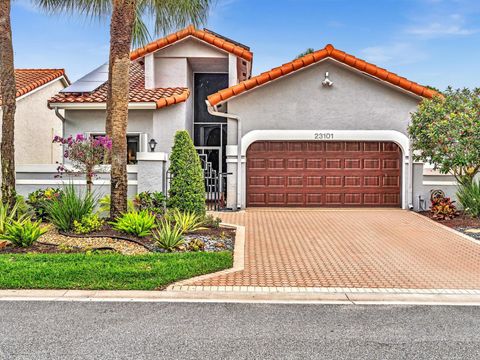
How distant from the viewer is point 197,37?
1881 cm

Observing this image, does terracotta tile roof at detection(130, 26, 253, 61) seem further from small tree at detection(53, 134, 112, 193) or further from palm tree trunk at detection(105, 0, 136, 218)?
small tree at detection(53, 134, 112, 193)

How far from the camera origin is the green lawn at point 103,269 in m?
7.16

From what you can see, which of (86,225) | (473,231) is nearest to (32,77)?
(86,225)

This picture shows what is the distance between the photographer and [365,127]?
16703 millimetres

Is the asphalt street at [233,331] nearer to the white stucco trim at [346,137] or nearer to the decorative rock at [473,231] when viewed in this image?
the decorative rock at [473,231]

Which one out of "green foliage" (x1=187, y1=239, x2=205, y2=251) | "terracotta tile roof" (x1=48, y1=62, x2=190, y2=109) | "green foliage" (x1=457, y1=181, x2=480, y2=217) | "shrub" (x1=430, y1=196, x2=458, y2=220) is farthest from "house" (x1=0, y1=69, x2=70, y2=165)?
"green foliage" (x1=457, y1=181, x2=480, y2=217)

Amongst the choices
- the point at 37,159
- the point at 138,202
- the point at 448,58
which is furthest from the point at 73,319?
the point at 448,58

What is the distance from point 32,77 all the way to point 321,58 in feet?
42.9

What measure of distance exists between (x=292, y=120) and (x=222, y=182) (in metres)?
3.37

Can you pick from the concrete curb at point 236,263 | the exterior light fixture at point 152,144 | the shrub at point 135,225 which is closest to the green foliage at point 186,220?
the shrub at point 135,225

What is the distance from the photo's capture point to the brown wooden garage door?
55.0ft

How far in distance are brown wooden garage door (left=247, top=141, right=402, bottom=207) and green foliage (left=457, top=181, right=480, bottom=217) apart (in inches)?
100

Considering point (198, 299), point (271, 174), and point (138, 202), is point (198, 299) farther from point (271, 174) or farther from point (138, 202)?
point (271, 174)

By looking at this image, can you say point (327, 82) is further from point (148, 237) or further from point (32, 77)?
point (32, 77)
